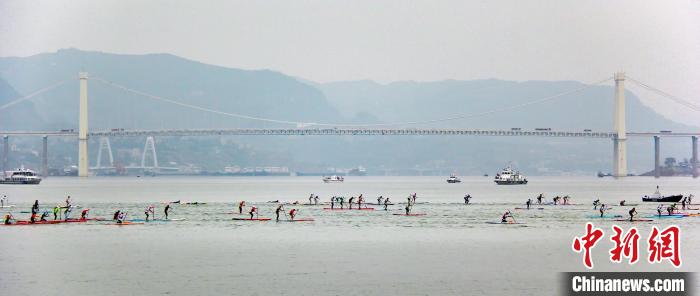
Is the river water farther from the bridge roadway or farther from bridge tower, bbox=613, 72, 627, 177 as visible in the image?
bridge tower, bbox=613, 72, 627, 177

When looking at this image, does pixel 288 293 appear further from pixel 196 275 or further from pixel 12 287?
pixel 12 287

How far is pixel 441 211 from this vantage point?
6153 centimetres

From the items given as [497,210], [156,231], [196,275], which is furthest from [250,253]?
[497,210]

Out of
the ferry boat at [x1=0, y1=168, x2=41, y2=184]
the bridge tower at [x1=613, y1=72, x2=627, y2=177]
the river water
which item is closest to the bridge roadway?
the bridge tower at [x1=613, y1=72, x2=627, y2=177]

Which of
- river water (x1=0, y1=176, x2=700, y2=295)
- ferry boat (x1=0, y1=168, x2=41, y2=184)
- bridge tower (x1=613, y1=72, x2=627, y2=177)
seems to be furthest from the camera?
bridge tower (x1=613, y1=72, x2=627, y2=177)

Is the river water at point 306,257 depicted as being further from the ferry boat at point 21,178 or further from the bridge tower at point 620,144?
the bridge tower at point 620,144

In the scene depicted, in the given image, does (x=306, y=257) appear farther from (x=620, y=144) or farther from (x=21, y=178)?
(x=620, y=144)

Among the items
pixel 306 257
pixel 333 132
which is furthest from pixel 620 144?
pixel 306 257

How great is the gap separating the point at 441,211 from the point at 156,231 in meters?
22.4

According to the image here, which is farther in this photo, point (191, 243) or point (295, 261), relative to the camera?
point (191, 243)

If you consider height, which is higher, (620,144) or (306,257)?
(620,144)

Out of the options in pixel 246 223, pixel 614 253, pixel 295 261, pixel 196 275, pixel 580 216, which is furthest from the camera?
pixel 580 216

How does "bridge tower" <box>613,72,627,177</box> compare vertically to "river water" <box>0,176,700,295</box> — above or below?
above

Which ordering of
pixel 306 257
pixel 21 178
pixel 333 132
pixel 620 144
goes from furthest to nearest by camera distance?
1. pixel 620 144
2. pixel 333 132
3. pixel 21 178
4. pixel 306 257
